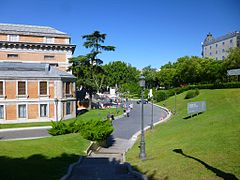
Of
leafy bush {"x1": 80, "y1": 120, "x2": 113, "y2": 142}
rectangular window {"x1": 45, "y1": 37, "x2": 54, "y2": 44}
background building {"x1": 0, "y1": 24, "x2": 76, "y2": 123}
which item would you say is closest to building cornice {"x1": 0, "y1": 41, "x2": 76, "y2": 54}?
rectangular window {"x1": 45, "y1": 37, "x2": 54, "y2": 44}

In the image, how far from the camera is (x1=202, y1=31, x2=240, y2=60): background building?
77794mm

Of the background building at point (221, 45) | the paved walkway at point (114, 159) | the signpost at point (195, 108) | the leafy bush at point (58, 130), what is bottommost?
the paved walkway at point (114, 159)

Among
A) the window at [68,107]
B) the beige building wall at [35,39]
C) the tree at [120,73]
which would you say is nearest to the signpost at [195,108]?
the window at [68,107]

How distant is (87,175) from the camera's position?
11672 millimetres

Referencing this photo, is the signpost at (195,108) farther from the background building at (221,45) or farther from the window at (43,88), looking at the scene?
the background building at (221,45)

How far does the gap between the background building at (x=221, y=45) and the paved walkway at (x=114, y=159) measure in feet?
173

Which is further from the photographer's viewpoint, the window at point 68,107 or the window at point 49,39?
the window at point 49,39

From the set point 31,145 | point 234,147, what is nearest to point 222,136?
point 234,147

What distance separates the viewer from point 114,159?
16.9 m

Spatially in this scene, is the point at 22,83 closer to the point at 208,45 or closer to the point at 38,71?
the point at 38,71

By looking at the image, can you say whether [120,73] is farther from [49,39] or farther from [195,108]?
[195,108]

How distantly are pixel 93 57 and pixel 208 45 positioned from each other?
59.6m

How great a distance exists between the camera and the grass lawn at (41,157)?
10.6 metres

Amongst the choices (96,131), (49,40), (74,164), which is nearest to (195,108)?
(96,131)
